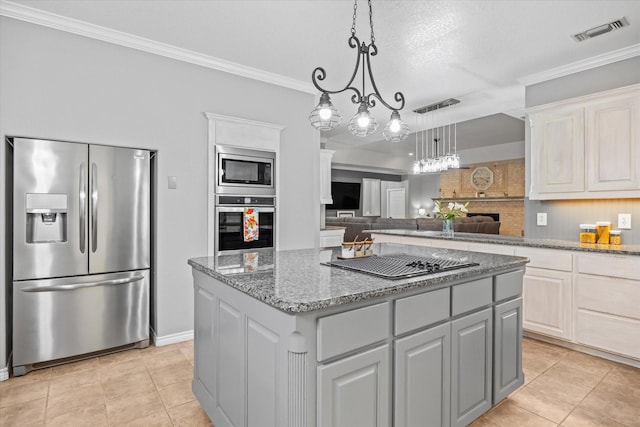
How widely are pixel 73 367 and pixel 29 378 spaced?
0.26m

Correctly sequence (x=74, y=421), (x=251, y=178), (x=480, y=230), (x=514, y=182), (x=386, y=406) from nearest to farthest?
(x=386, y=406)
(x=74, y=421)
(x=251, y=178)
(x=480, y=230)
(x=514, y=182)

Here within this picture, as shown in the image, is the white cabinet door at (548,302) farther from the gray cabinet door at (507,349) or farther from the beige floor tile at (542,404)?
the gray cabinet door at (507,349)

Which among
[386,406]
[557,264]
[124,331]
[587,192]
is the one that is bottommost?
[124,331]

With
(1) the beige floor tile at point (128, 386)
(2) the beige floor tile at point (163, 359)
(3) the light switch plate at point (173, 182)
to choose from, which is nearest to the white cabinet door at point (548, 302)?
(2) the beige floor tile at point (163, 359)

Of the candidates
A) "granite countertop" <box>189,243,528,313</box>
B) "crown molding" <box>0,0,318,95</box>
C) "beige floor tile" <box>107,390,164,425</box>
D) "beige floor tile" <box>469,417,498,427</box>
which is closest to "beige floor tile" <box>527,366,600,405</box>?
"beige floor tile" <box>469,417,498,427</box>

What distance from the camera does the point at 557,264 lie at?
3002 mm

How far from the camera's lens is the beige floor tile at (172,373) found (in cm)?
244

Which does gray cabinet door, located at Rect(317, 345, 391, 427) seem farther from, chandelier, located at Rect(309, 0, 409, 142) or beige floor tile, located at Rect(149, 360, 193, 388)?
beige floor tile, located at Rect(149, 360, 193, 388)

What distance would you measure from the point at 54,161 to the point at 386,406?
2876mm

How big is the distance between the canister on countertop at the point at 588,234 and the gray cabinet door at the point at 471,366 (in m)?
1.98

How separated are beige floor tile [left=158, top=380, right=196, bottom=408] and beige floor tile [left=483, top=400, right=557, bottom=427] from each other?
1880 mm

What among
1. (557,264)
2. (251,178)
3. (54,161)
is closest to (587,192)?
(557,264)

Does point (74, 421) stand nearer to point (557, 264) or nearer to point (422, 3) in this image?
point (422, 3)

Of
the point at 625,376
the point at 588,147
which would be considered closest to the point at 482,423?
the point at 625,376
